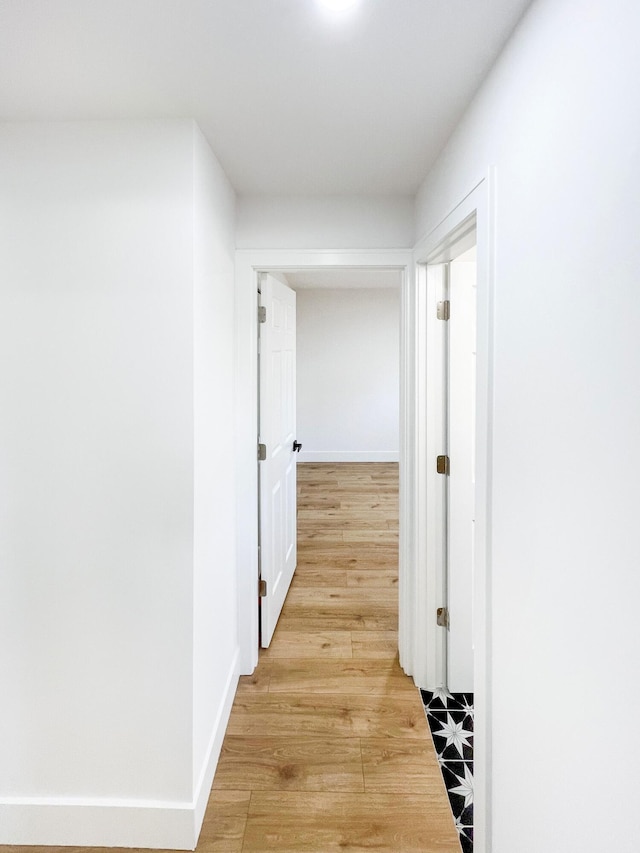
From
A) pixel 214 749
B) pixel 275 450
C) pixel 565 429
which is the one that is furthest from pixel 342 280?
pixel 565 429

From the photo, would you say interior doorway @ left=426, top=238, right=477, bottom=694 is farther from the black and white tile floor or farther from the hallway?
the hallway

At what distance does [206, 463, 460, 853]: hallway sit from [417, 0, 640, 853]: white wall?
1.68 feet

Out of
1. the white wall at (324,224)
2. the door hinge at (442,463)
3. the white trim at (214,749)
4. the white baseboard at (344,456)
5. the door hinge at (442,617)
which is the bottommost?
the white trim at (214,749)

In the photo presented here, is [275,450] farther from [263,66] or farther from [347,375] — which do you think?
[347,375]

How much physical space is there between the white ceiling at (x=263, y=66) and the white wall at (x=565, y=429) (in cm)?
18

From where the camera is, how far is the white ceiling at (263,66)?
1167 millimetres

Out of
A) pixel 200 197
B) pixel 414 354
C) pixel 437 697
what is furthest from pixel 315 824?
pixel 200 197

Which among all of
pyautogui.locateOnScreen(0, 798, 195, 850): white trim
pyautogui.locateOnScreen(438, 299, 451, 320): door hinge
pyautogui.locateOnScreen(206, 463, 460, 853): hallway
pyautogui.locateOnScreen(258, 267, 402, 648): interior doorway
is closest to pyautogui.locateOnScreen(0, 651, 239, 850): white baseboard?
pyautogui.locateOnScreen(0, 798, 195, 850): white trim

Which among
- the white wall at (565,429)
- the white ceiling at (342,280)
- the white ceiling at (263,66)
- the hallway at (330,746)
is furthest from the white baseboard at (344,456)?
the white wall at (565,429)

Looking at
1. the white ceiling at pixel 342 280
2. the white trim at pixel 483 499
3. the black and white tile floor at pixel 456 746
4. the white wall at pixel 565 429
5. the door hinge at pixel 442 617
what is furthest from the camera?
the white ceiling at pixel 342 280

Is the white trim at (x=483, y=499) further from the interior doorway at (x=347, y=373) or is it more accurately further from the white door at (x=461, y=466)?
the interior doorway at (x=347, y=373)

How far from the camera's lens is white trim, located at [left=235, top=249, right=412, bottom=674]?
2471 millimetres

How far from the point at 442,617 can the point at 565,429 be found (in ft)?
5.58

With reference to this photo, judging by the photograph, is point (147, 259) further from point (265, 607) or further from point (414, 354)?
point (265, 607)
